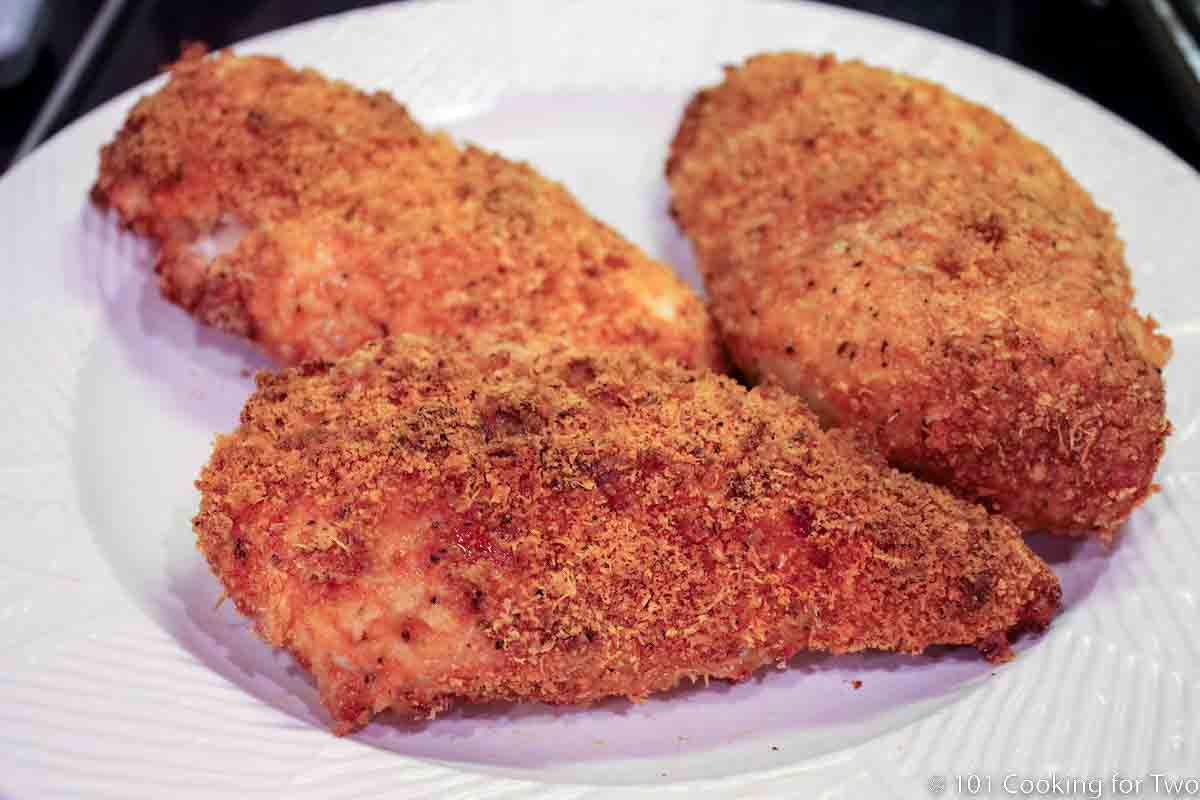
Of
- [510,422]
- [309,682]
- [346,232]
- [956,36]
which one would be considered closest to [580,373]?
[510,422]

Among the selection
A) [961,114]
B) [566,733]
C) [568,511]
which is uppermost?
[961,114]

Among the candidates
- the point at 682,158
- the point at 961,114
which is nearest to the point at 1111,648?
the point at 961,114

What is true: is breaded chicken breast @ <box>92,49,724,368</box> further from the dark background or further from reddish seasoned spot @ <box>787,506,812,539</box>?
the dark background

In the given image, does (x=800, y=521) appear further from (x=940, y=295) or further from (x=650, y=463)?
(x=940, y=295)

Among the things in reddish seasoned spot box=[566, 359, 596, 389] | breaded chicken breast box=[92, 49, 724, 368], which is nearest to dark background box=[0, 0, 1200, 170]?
breaded chicken breast box=[92, 49, 724, 368]

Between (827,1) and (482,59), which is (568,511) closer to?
(482,59)
